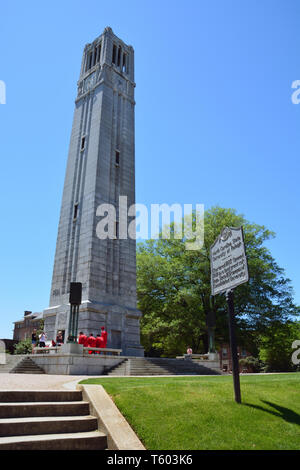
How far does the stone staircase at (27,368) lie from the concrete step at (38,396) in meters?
12.9

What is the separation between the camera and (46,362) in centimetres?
1981

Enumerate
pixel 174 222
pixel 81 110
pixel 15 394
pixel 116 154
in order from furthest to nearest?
pixel 174 222 < pixel 81 110 < pixel 116 154 < pixel 15 394

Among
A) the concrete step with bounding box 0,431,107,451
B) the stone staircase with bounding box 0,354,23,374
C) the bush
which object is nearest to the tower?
the stone staircase with bounding box 0,354,23,374

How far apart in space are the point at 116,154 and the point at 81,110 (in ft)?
23.0

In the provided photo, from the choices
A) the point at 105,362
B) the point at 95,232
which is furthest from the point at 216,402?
the point at 95,232

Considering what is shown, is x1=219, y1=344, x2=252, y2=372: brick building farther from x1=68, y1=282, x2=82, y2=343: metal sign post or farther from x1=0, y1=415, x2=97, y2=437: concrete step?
x1=0, y1=415, x2=97, y2=437: concrete step

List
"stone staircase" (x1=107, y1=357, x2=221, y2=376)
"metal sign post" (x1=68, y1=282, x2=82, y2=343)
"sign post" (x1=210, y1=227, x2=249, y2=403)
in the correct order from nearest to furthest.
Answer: "sign post" (x1=210, y1=227, x2=249, y2=403)
"stone staircase" (x1=107, y1=357, x2=221, y2=376)
"metal sign post" (x1=68, y1=282, x2=82, y2=343)

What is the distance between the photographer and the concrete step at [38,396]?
7257 millimetres

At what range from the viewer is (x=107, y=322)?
26469 mm

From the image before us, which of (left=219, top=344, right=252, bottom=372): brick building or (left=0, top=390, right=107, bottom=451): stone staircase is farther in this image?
(left=219, top=344, right=252, bottom=372): brick building

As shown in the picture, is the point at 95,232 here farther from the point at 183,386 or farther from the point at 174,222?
the point at 183,386

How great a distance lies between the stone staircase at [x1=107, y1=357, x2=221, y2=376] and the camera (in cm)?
1939

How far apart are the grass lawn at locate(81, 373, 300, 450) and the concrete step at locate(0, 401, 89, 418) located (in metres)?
0.88

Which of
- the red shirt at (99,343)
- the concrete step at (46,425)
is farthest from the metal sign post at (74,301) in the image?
the concrete step at (46,425)
